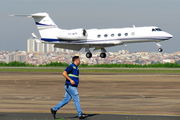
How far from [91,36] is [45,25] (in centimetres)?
920

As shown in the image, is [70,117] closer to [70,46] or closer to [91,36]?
[91,36]

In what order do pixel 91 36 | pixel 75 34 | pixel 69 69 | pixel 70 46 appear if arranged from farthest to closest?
pixel 70 46 → pixel 75 34 → pixel 91 36 → pixel 69 69

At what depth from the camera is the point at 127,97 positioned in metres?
17.1

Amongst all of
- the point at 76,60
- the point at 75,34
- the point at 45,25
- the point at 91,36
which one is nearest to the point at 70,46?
the point at 75,34

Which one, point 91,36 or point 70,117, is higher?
point 91,36

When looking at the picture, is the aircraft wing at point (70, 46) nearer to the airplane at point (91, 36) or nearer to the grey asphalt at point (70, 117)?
the airplane at point (91, 36)

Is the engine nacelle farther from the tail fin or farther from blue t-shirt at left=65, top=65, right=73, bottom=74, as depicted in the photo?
blue t-shirt at left=65, top=65, right=73, bottom=74

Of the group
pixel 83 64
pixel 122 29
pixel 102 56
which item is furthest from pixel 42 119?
pixel 83 64

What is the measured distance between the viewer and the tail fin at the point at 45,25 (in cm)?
5566

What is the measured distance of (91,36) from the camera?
5209cm

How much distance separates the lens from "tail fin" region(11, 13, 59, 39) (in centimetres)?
5566

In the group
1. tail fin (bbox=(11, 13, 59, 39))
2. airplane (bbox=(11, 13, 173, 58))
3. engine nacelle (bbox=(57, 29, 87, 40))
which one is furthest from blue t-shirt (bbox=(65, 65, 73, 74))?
tail fin (bbox=(11, 13, 59, 39))

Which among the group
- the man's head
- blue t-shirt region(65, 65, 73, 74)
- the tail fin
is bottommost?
blue t-shirt region(65, 65, 73, 74)

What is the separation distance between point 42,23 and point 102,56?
11902mm
